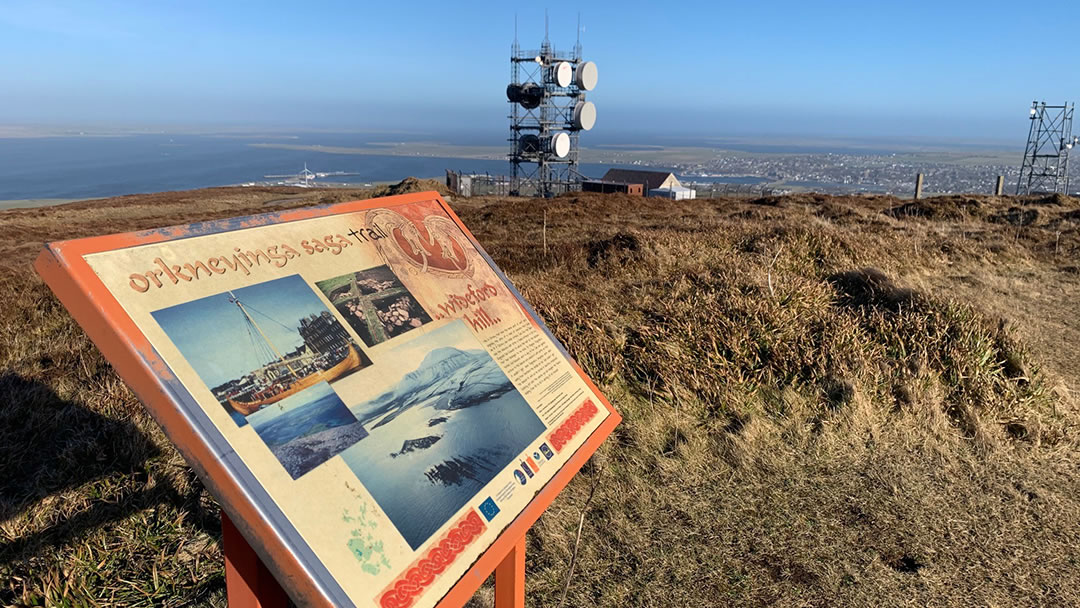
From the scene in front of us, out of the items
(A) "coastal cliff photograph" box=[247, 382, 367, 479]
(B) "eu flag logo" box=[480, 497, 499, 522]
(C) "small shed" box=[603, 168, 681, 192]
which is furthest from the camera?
(C) "small shed" box=[603, 168, 681, 192]

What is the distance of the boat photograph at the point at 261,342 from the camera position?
1694 mm

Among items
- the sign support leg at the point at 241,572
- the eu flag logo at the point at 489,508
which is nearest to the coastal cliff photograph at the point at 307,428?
the sign support leg at the point at 241,572

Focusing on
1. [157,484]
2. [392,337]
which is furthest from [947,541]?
[157,484]

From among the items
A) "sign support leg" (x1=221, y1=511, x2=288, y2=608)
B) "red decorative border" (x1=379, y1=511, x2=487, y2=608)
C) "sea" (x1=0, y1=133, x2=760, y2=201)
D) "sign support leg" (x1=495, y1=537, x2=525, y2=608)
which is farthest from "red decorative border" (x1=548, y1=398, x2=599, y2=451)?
"sea" (x1=0, y1=133, x2=760, y2=201)

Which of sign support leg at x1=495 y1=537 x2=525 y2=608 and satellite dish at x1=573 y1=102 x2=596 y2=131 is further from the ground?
satellite dish at x1=573 y1=102 x2=596 y2=131

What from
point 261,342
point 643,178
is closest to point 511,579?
point 261,342

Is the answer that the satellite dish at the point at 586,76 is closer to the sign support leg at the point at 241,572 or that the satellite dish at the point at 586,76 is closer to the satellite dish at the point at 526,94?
the satellite dish at the point at 526,94

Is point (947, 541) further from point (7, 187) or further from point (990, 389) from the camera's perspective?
point (7, 187)

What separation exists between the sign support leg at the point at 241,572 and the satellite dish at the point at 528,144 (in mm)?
40389

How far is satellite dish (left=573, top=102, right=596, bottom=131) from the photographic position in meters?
39.9

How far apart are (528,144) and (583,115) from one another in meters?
4.00

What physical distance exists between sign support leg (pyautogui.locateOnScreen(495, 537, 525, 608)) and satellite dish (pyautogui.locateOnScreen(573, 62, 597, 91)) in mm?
40609

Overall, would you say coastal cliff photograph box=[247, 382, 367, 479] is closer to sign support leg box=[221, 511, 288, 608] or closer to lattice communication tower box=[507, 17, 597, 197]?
sign support leg box=[221, 511, 288, 608]

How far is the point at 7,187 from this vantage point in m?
89.9
